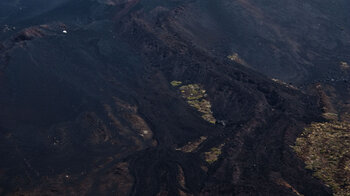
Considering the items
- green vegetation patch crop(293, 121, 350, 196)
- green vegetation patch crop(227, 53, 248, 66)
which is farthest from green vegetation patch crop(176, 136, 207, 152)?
green vegetation patch crop(227, 53, 248, 66)

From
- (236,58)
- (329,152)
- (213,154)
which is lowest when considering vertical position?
(213,154)

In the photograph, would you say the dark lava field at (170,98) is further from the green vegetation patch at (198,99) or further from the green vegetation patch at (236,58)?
the green vegetation patch at (236,58)

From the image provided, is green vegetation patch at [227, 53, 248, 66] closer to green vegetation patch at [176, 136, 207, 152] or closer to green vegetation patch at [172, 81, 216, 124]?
green vegetation patch at [172, 81, 216, 124]

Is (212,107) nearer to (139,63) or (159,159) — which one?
(159,159)

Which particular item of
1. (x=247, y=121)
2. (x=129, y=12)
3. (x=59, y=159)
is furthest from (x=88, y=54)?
(x=247, y=121)

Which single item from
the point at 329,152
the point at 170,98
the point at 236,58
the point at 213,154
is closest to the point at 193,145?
the point at 213,154

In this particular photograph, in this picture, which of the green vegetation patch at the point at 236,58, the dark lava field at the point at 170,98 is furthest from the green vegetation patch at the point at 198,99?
the green vegetation patch at the point at 236,58

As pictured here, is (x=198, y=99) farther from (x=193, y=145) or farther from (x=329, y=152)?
(x=329, y=152)
